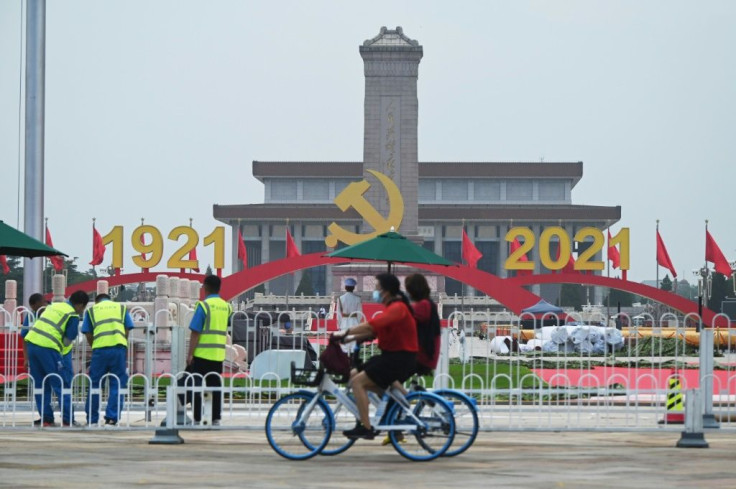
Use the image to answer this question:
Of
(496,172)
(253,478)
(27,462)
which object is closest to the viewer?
(253,478)

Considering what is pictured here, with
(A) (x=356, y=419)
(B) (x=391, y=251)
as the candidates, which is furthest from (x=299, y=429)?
(B) (x=391, y=251)

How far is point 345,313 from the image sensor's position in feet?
57.5

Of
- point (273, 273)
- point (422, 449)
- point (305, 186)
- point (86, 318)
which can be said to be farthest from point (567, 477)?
point (305, 186)

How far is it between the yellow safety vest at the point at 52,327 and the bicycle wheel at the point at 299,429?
4.21 meters

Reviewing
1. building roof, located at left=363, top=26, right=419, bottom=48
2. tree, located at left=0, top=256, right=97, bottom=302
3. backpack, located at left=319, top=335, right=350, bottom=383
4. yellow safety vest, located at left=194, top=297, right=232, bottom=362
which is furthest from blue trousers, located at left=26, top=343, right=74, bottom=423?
tree, located at left=0, top=256, right=97, bottom=302

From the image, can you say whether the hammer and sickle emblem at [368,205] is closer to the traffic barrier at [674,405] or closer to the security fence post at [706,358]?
the traffic barrier at [674,405]

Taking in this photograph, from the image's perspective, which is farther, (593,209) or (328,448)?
(593,209)

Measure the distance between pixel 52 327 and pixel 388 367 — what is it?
513 centimetres

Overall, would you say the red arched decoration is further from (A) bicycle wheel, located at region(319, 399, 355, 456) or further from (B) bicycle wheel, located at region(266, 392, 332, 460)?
(B) bicycle wheel, located at region(266, 392, 332, 460)

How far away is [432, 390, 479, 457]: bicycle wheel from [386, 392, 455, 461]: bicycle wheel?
0.12 meters

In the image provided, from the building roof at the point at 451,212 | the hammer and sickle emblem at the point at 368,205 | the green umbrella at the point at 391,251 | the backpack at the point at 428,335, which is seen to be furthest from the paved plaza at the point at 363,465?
the building roof at the point at 451,212

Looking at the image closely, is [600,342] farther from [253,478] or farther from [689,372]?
[253,478]

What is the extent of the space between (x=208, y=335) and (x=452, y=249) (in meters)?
102

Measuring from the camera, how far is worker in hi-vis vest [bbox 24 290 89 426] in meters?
15.4
